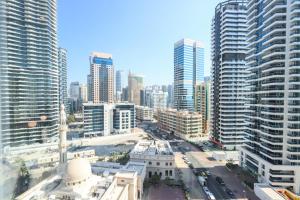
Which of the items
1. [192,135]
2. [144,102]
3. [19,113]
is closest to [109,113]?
[192,135]

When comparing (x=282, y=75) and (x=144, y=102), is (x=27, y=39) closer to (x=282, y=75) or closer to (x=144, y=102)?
(x=282, y=75)

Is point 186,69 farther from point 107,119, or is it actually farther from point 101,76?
point 101,76

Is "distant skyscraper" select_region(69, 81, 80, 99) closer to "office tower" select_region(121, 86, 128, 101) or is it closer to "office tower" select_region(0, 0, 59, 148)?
"office tower" select_region(121, 86, 128, 101)

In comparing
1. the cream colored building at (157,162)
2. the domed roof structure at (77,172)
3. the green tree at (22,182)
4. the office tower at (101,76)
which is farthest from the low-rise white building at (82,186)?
the office tower at (101,76)

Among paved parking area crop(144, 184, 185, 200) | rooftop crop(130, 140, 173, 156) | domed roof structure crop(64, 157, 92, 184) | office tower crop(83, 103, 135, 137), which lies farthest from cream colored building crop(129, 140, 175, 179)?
office tower crop(83, 103, 135, 137)

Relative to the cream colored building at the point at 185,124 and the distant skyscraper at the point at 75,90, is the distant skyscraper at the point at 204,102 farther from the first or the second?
the distant skyscraper at the point at 75,90

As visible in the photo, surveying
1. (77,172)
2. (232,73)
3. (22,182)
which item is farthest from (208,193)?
(232,73)
